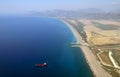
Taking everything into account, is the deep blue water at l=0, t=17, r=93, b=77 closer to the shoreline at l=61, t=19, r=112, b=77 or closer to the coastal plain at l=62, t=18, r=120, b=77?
the shoreline at l=61, t=19, r=112, b=77

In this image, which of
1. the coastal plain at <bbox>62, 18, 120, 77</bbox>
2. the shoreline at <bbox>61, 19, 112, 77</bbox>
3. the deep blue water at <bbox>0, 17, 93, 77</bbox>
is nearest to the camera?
the shoreline at <bbox>61, 19, 112, 77</bbox>

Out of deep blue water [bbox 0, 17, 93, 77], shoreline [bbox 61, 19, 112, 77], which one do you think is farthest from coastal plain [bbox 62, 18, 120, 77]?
deep blue water [bbox 0, 17, 93, 77]

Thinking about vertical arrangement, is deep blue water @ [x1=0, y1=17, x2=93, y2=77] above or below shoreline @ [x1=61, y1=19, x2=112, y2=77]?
above

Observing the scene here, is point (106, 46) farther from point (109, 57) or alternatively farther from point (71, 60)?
point (71, 60)

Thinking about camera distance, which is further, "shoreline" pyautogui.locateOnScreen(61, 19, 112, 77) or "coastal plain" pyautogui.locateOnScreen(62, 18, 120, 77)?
"coastal plain" pyautogui.locateOnScreen(62, 18, 120, 77)

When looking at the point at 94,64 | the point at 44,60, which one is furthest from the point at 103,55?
the point at 44,60

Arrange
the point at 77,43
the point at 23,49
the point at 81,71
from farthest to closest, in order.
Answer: the point at 77,43, the point at 23,49, the point at 81,71

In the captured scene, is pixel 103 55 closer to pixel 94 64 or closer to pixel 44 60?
pixel 94 64

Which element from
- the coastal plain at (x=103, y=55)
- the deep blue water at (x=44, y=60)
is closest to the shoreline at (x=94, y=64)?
the coastal plain at (x=103, y=55)

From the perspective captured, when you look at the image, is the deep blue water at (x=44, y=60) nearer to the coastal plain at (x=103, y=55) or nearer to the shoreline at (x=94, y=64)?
the shoreline at (x=94, y=64)

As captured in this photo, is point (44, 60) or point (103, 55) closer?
point (44, 60)

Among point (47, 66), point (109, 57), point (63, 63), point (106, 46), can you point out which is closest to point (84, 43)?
point (106, 46)
